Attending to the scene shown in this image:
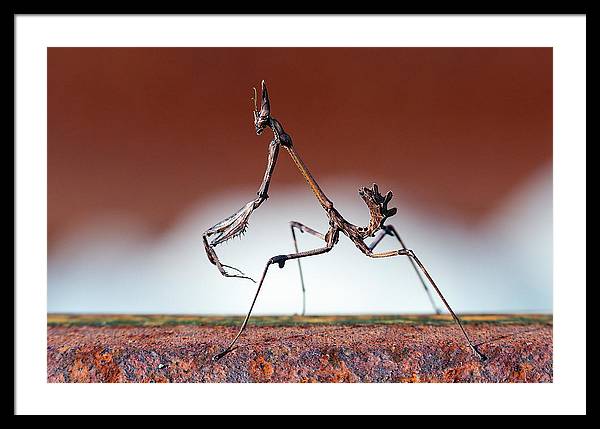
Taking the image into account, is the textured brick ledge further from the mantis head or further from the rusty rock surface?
the mantis head

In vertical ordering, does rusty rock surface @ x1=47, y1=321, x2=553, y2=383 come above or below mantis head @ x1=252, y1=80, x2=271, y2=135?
below

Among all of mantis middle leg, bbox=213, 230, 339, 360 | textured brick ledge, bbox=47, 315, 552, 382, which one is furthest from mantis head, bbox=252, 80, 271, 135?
textured brick ledge, bbox=47, 315, 552, 382

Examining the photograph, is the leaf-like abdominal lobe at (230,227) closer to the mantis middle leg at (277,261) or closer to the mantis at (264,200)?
the mantis at (264,200)

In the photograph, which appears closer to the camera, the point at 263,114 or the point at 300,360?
the point at 300,360

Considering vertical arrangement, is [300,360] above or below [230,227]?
below

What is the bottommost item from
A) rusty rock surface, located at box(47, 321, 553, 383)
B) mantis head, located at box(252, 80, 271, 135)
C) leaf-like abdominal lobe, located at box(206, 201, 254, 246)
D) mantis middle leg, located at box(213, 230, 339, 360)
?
rusty rock surface, located at box(47, 321, 553, 383)

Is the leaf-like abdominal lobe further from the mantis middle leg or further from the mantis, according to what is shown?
the mantis middle leg

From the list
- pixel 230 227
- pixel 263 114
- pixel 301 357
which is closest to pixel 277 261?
pixel 230 227

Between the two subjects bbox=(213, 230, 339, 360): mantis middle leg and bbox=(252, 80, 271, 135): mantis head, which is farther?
bbox=(252, 80, 271, 135): mantis head

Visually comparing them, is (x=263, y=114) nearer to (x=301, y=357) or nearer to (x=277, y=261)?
(x=277, y=261)
